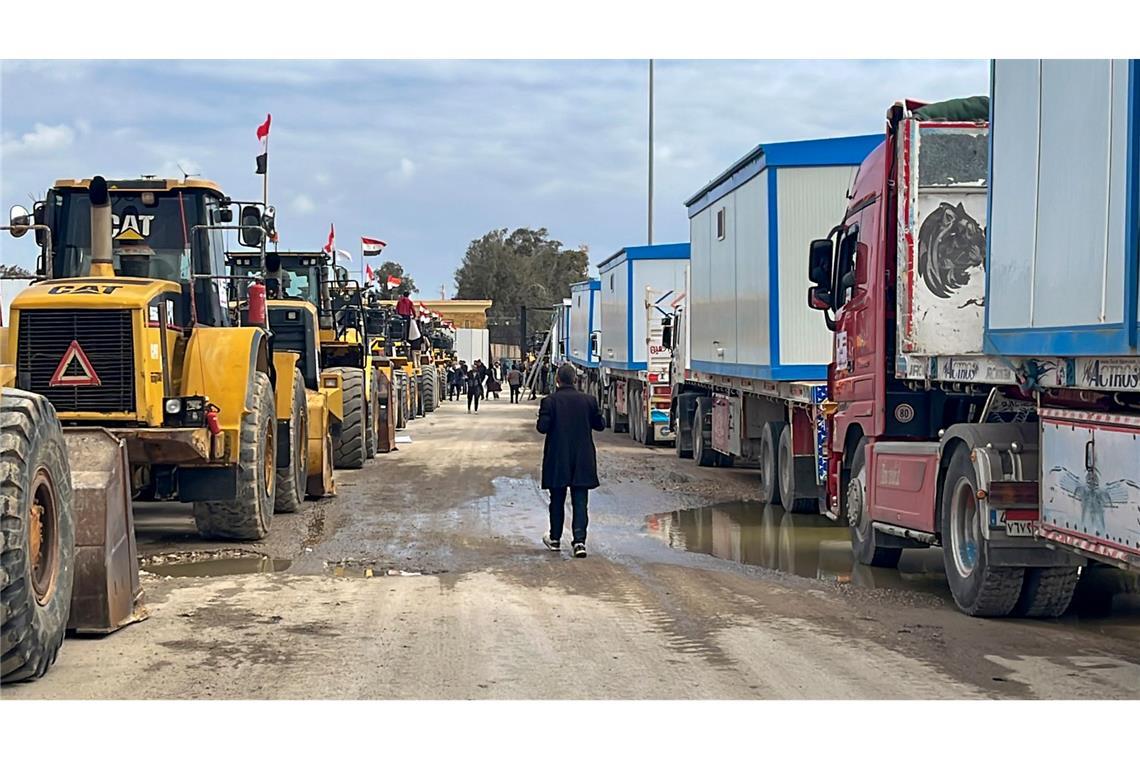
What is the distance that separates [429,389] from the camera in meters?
44.3

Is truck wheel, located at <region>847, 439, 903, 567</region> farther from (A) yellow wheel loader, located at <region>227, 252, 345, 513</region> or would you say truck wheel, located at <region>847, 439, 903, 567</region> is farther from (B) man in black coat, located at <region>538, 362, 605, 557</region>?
(A) yellow wheel loader, located at <region>227, 252, 345, 513</region>

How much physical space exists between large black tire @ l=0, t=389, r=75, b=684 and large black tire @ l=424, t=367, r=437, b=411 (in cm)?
3620

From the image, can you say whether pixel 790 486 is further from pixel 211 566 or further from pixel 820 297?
pixel 211 566

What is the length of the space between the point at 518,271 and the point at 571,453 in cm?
9397

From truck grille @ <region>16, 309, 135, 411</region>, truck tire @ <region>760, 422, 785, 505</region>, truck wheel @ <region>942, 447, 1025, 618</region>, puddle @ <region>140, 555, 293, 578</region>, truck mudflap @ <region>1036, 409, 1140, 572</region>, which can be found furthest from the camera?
truck tire @ <region>760, 422, 785, 505</region>

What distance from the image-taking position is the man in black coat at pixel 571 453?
1188cm

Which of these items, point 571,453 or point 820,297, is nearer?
point 571,453

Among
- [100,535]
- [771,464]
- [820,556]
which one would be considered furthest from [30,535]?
[771,464]

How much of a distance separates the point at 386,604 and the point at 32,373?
3631 millimetres

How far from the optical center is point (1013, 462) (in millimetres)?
8562

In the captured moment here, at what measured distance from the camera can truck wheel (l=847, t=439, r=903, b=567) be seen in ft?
37.8

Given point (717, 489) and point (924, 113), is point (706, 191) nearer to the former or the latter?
point (717, 489)

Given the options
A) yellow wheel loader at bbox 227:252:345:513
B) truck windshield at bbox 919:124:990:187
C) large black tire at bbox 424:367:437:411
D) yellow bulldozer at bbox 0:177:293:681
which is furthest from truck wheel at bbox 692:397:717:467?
large black tire at bbox 424:367:437:411

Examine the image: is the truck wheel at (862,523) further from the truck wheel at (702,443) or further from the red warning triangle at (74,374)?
the truck wheel at (702,443)
